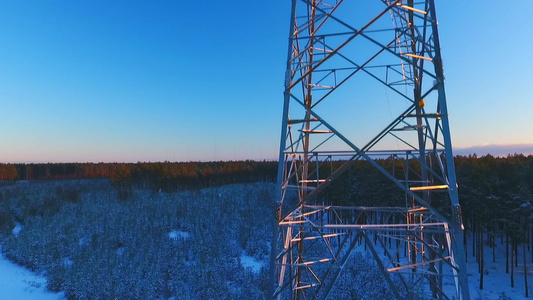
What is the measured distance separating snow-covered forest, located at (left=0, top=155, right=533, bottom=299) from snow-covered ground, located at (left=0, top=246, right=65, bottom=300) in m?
0.48

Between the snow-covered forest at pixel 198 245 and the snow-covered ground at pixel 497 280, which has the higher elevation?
the snow-covered forest at pixel 198 245

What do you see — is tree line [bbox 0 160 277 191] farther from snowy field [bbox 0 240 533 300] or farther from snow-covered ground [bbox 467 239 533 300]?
snow-covered ground [bbox 467 239 533 300]

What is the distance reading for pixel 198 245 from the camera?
1046 inches

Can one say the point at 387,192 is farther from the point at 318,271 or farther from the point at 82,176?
the point at 82,176

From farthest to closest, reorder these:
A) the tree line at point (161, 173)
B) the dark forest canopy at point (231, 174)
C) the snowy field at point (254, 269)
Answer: the tree line at point (161, 173)
the dark forest canopy at point (231, 174)
the snowy field at point (254, 269)

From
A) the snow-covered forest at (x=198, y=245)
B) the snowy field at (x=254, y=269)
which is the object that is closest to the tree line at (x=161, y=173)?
the snow-covered forest at (x=198, y=245)

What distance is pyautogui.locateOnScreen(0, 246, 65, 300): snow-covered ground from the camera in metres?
17.8

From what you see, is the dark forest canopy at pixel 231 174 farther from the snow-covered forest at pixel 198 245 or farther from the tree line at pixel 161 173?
the snow-covered forest at pixel 198 245

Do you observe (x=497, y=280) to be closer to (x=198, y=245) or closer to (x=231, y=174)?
(x=198, y=245)

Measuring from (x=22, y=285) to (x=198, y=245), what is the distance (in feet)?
35.7

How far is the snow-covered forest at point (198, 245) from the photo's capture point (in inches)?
751

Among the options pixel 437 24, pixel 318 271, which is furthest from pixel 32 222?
pixel 437 24

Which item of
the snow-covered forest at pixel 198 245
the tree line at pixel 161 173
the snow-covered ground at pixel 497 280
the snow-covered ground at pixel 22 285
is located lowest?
the snow-covered ground at pixel 497 280

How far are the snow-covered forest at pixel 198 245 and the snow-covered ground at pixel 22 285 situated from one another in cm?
48
